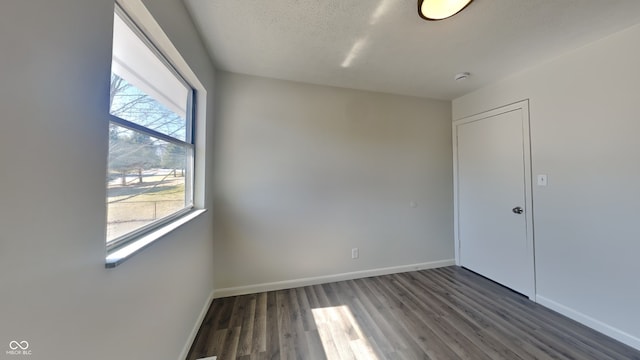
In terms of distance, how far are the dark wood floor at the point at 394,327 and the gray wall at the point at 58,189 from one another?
3.30 feet

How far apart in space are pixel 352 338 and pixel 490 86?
321 cm

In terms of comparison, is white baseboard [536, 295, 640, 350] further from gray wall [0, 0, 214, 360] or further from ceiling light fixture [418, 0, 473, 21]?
gray wall [0, 0, 214, 360]

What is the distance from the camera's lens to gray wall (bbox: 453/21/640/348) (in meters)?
1.74

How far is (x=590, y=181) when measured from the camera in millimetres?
1961

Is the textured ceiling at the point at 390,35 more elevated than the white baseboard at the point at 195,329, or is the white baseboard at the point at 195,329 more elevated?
the textured ceiling at the point at 390,35

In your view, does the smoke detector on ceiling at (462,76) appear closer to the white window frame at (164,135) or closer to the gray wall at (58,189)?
the white window frame at (164,135)

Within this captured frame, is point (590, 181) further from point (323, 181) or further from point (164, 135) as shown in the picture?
point (164, 135)

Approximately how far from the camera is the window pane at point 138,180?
38.8 inches

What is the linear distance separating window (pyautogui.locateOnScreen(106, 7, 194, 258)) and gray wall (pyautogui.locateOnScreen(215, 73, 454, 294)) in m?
0.76

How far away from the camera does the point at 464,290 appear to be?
2566 millimetres

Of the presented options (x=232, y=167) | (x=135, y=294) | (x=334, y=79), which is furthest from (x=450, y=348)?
(x=334, y=79)

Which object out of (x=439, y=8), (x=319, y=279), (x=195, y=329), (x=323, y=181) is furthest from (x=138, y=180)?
(x=319, y=279)

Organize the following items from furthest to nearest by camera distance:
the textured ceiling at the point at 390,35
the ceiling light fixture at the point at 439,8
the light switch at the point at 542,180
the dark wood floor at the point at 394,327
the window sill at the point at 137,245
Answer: the light switch at the point at 542,180, the dark wood floor at the point at 394,327, the textured ceiling at the point at 390,35, the ceiling light fixture at the point at 439,8, the window sill at the point at 137,245

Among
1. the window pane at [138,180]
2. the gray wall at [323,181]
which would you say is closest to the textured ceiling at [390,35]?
the gray wall at [323,181]
